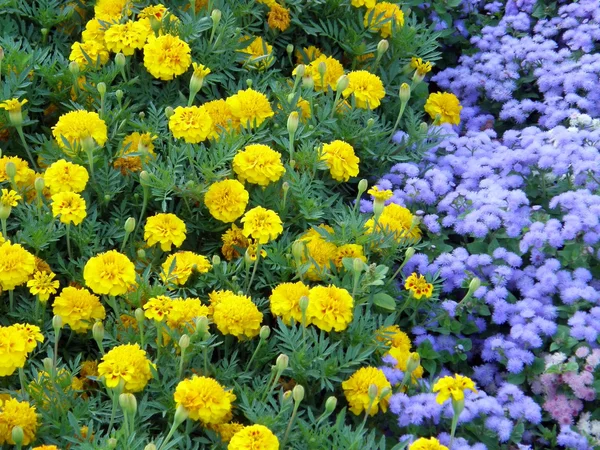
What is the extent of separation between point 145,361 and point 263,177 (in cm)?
66

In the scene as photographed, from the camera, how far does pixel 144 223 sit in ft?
7.58

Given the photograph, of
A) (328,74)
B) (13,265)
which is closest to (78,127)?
(13,265)

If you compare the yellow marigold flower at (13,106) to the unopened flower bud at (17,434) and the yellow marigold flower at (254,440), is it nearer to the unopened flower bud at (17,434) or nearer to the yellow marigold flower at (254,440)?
the unopened flower bud at (17,434)

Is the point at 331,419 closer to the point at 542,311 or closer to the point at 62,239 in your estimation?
the point at 542,311

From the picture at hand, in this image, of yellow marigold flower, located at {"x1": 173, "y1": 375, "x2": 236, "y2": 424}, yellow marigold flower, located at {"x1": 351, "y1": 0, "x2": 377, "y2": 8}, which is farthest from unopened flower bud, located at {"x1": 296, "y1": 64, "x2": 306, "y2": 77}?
yellow marigold flower, located at {"x1": 173, "y1": 375, "x2": 236, "y2": 424}

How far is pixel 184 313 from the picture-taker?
6.23ft

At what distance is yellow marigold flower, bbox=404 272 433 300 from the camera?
2129 mm

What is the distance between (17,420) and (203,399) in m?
0.37

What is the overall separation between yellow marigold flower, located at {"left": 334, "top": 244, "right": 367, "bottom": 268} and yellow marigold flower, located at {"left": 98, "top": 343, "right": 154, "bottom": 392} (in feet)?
1.98

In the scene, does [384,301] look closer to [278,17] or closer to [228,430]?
[228,430]

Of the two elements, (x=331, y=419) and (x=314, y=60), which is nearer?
(x=331, y=419)

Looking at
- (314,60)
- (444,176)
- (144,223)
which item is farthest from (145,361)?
(314,60)

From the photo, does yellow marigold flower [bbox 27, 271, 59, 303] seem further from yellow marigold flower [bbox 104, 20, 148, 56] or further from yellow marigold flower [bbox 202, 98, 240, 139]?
yellow marigold flower [bbox 104, 20, 148, 56]

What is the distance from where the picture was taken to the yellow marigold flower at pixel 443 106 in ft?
9.37
